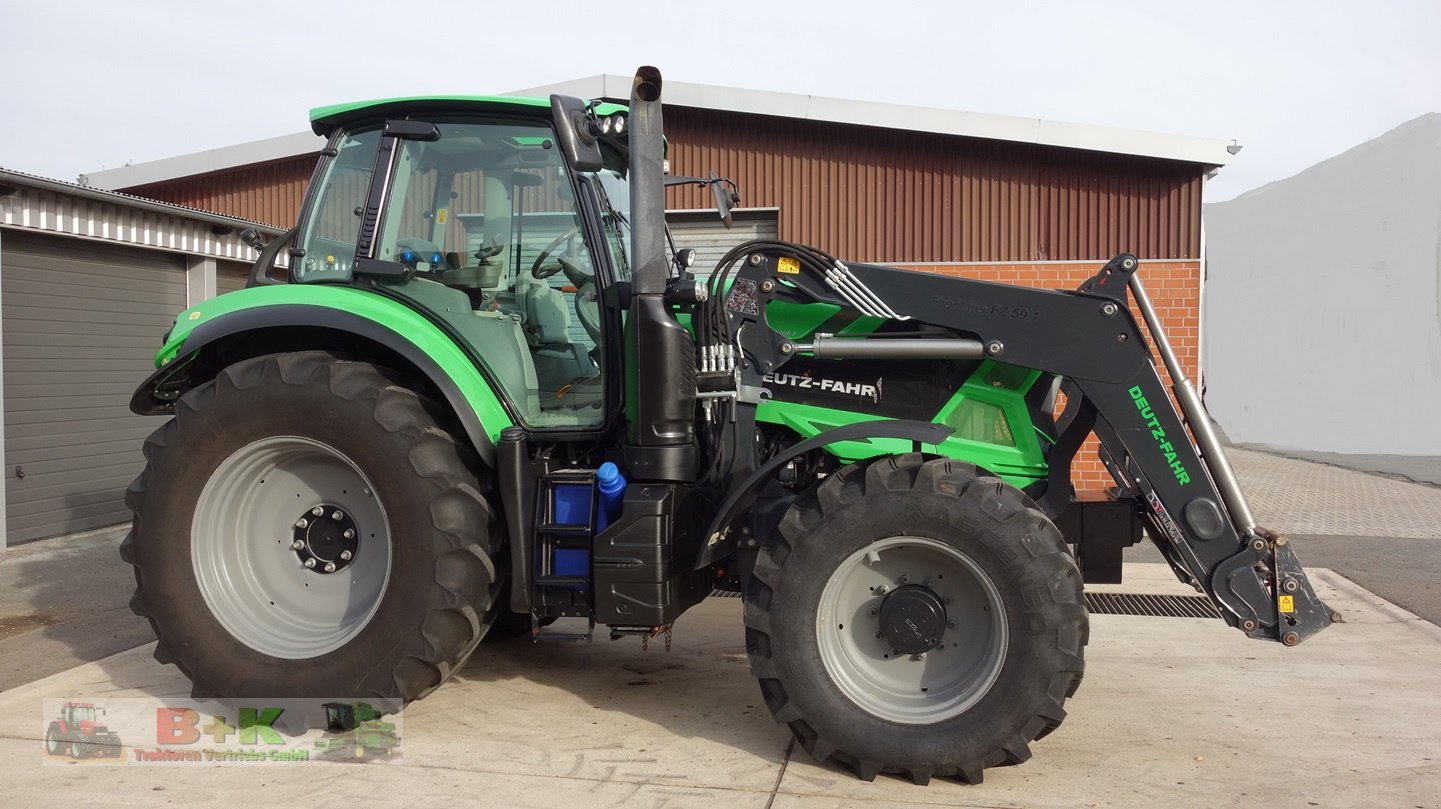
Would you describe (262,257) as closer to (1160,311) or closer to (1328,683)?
(1328,683)

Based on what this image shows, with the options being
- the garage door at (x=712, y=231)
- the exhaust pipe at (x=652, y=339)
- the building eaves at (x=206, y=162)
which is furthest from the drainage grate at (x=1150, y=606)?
the building eaves at (x=206, y=162)

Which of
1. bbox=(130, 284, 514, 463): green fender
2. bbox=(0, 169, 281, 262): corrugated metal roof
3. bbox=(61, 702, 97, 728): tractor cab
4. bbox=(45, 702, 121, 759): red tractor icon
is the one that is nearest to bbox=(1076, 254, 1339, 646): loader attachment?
bbox=(130, 284, 514, 463): green fender

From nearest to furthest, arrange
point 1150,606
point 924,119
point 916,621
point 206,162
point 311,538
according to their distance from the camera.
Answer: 1. point 916,621
2. point 311,538
3. point 1150,606
4. point 924,119
5. point 206,162

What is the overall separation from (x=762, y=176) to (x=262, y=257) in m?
7.70

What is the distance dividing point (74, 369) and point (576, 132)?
23.9ft

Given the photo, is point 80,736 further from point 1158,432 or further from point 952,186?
point 952,186

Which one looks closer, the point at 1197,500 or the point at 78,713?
the point at 1197,500

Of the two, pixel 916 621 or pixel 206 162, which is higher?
pixel 206 162

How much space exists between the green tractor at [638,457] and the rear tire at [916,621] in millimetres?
12

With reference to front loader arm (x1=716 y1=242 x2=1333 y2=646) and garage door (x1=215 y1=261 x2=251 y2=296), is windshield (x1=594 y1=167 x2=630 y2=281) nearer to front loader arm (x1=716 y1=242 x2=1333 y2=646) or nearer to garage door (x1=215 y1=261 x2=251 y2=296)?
front loader arm (x1=716 y1=242 x2=1333 y2=646)

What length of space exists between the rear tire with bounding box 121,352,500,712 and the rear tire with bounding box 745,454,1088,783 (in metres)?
1.26

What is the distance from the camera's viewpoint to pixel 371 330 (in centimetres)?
422

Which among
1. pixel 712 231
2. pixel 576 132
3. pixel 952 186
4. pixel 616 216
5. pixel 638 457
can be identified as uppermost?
pixel 952 186

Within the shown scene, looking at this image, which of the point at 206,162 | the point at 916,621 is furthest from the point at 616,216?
the point at 206,162
